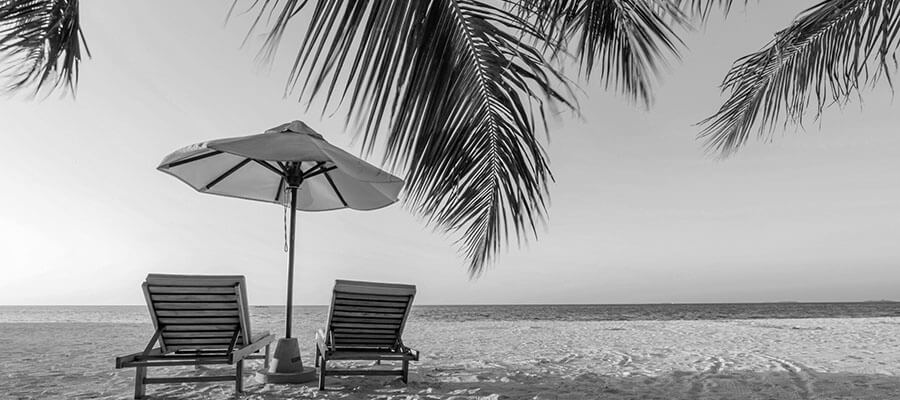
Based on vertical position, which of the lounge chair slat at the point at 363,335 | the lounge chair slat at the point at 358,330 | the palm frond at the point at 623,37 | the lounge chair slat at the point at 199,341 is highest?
the palm frond at the point at 623,37

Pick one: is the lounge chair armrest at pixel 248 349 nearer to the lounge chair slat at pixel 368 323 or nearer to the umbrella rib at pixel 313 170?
the lounge chair slat at pixel 368 323

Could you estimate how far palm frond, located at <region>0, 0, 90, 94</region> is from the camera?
4.23 feet

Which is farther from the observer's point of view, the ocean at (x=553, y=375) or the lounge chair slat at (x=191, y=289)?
the ocean at (x=553, y=375)

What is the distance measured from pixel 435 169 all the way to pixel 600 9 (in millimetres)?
587

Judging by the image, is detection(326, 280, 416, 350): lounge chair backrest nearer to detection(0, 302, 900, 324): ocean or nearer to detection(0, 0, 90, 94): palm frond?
detection(0, 0, 90, 94): palm frond

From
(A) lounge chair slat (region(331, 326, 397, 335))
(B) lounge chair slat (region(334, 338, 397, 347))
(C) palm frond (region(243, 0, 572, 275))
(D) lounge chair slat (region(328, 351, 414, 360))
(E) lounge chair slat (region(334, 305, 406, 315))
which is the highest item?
(C) palm frond (region(243, 0, 572, 275))

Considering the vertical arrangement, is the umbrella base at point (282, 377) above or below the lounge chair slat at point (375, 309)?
below

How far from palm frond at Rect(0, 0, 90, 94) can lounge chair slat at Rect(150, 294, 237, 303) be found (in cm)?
215

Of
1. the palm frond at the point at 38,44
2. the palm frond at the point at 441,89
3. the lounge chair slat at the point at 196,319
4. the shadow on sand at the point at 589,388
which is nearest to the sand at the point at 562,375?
the shadow on sand at the point at 589,388

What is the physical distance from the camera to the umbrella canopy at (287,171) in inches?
126

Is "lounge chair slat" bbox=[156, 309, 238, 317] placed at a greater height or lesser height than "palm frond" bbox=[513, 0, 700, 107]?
lesser

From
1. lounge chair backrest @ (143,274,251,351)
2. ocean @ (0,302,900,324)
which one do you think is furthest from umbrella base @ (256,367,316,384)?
ocean @ (0,302,900,324)

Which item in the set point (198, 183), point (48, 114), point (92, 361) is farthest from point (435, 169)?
point (48, 114)

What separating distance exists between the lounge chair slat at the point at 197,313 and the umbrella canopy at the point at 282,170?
40.3 inches
